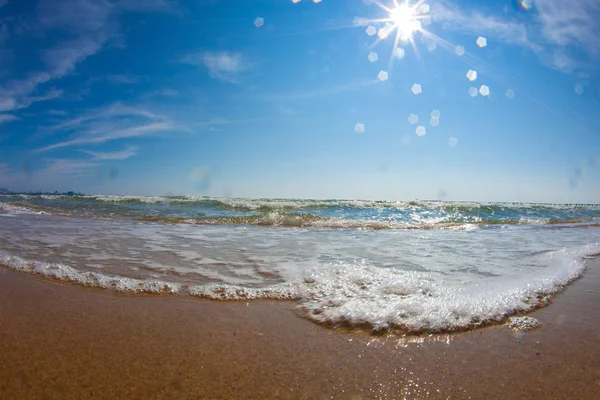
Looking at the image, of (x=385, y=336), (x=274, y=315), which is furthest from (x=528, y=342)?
(x=274, y=315)

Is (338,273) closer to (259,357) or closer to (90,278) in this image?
(259,357)

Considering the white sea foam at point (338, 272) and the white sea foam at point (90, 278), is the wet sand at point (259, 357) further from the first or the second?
the white sea foam at point (90, 278)

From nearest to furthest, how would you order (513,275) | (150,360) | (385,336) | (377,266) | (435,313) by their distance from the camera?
1. (150,360)
2. (385,336)
3. (435,313)
4. (513,275)
5. (377,266)

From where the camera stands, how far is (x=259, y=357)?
177 cm

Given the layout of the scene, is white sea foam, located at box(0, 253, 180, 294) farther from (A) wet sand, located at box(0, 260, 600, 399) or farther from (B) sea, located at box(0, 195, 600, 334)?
(A) wet sand, located at box(0, 260, 600, 399)

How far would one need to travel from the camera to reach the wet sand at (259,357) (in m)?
1.48

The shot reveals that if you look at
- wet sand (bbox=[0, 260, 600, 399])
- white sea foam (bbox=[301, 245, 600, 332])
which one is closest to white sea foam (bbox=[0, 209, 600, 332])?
white sea foam (bbox=[301, 245, 600, 332])

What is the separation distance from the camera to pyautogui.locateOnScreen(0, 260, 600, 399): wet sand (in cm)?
148

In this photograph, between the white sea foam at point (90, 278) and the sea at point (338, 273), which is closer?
the sea at point (338, 273)

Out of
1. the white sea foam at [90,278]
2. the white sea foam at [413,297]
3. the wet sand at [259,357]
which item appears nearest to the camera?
the wet sand at [259,357]

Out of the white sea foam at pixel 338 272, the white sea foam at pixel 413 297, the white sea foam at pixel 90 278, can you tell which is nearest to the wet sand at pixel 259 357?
the white sea foam at pixel 413 297

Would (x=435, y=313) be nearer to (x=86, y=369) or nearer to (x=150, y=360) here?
(x=150, y=360)

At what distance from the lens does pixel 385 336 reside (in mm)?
2068

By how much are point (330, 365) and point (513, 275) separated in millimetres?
2955
